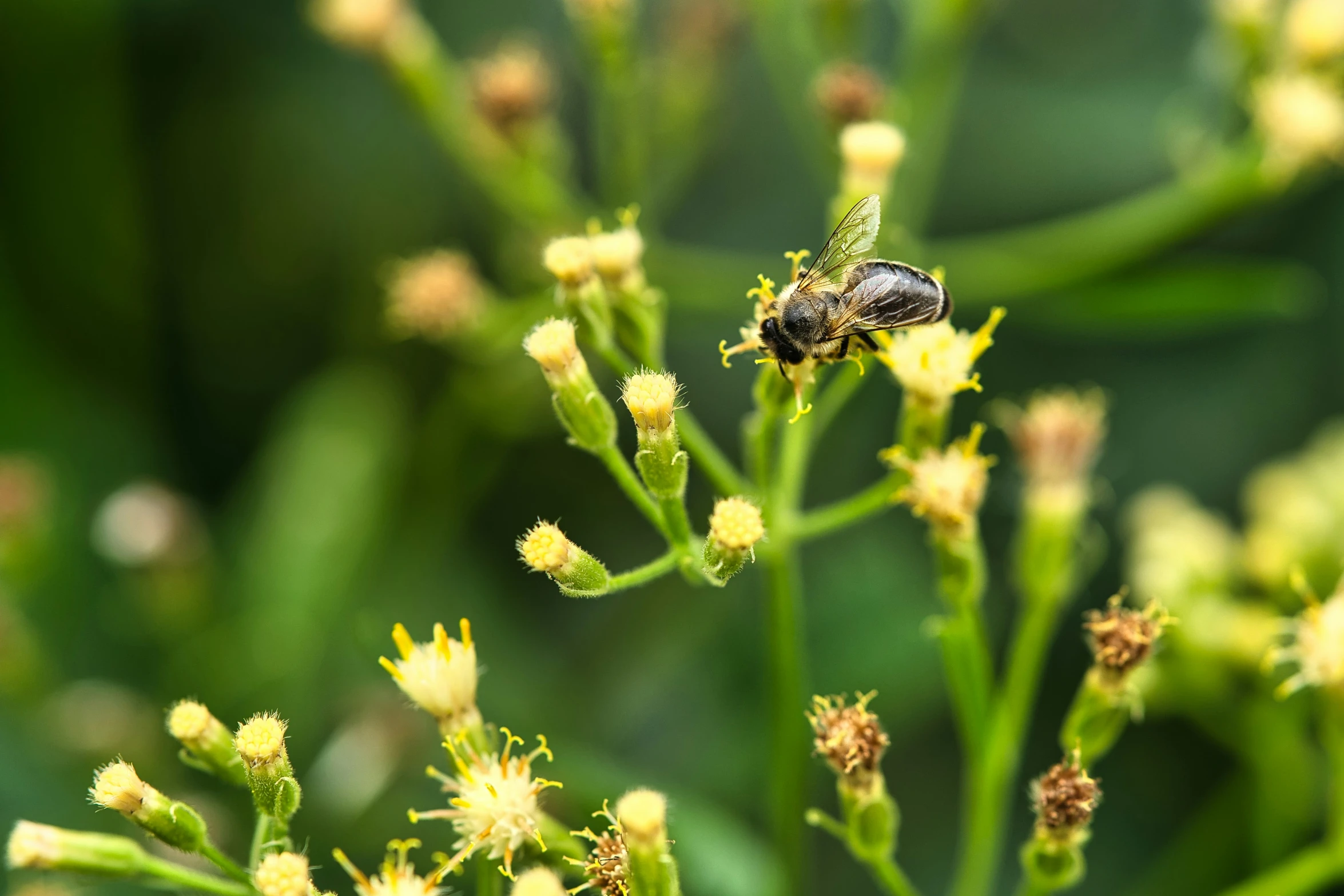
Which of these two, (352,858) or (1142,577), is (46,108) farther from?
(1142,577)

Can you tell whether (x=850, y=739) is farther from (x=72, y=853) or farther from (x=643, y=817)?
(x=72, y=853)

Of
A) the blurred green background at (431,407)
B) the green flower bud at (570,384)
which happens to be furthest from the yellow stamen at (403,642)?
the blurred green background at (431,407)

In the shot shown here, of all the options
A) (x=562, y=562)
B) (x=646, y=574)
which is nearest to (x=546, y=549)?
(x=562, y=562)

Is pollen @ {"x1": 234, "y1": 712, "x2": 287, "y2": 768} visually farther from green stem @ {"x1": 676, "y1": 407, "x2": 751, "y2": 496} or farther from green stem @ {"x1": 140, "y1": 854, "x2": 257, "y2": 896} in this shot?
green stem @ {"x1": 676, "y1": 407, "x2": 751, "y2": 496}

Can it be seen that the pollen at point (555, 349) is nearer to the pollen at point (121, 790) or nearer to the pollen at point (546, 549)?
the pollen at point (546, 549)

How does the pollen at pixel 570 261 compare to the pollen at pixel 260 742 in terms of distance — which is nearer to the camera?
the pollen at pixel 260 742

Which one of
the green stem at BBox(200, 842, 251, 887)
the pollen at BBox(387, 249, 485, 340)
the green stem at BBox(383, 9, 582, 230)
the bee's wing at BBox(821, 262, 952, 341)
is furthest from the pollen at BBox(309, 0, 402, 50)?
the green stem at BBox(200, 842, 251, 887)
